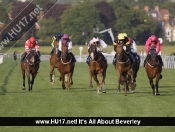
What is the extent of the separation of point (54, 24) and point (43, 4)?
81502 millimetres

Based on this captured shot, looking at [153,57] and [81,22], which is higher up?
[153,57]

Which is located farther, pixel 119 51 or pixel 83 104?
pixel 119 51

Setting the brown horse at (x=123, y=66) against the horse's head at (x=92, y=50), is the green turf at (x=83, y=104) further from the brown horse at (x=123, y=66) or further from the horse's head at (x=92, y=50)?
the horse's head at (x=92, y=50)

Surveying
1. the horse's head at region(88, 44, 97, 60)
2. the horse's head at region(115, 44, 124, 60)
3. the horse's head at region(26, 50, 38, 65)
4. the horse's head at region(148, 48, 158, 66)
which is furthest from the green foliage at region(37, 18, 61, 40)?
the horse's head at region(115, 44, 124, 60)

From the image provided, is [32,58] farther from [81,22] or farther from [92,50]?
[81,22]

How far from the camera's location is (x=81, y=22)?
5487 inches

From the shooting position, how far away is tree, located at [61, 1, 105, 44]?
136 m

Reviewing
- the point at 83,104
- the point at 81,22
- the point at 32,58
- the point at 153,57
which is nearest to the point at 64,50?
the point at 32,58

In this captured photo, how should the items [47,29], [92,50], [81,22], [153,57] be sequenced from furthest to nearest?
1. [47,29]
2. [81,22]
3. [92,50]
4. [153,57]

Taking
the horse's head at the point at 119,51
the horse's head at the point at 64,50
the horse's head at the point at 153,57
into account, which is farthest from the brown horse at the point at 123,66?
the horse's head at the point at 64,50

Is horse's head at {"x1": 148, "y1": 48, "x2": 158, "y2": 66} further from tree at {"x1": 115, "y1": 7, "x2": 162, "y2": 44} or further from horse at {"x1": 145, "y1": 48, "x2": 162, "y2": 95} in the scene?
tree at {"x1": 115, "y1": 7, "x2": 162, "y2": 44}

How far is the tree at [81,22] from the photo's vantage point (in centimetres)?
13550

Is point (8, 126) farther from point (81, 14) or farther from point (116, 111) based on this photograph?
point (81, 14)

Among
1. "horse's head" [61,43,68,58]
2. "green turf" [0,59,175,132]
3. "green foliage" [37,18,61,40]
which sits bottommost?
"green foliage" [37,18,61,40]
